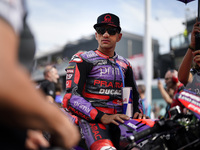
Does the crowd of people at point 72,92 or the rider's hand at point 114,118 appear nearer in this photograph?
the crowd of people at point 72,92

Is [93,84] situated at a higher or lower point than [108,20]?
lower

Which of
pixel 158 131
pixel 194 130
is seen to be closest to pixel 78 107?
pixel 158 131

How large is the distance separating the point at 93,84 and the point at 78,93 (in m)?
0.23

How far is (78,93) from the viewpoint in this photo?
94.7 inches

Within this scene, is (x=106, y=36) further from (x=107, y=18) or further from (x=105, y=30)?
(x=107, y=18)

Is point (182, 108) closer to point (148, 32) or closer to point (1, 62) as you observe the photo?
point (1, 62)

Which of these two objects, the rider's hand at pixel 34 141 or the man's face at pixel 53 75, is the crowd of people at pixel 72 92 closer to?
the rider's hand at pixel 34 141

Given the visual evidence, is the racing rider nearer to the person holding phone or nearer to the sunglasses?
the sunglasses

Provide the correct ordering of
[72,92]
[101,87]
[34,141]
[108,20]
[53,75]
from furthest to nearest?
[53,75], [108,20], [101,87], [72,92], [34,141]

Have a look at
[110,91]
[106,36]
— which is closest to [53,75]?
[106,36]

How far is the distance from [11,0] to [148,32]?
8.82 meters

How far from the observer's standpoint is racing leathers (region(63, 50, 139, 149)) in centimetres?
239

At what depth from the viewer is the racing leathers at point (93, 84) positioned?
2389mm

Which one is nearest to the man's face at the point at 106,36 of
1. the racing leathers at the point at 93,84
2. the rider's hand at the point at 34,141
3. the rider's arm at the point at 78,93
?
the racing leathers at the point at 93,84
